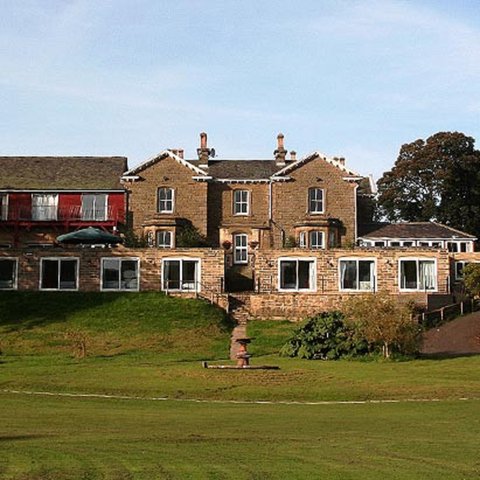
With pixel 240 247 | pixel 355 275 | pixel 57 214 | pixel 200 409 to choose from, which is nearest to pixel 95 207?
pixel 57 214

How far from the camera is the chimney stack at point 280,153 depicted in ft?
209

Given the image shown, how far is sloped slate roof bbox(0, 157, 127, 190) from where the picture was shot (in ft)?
204

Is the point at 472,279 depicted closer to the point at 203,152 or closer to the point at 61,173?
the point at 203,152

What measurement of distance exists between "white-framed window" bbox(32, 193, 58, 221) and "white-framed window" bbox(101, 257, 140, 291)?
13806 mm

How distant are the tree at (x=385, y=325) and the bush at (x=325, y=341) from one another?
627mm

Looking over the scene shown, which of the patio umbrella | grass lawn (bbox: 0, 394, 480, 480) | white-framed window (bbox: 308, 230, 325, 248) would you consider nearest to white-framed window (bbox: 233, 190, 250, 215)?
white-framed window (bbox: 308, 230, 325, 248)

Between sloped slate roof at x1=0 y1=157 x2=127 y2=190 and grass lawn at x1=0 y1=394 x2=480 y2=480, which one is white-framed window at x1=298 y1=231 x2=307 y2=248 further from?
grass lawn at x1=0 y1=394 x2=480 y2=480

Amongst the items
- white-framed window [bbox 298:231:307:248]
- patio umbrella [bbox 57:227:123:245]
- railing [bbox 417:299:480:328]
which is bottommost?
railing [bbox 417:299:480:328]

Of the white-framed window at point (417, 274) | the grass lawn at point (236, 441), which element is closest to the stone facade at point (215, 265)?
the white-framed window at point (417, 274)

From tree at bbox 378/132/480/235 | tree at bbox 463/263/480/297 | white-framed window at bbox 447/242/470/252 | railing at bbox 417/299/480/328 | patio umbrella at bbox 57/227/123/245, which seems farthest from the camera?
tree at bbox 378/132/480/235

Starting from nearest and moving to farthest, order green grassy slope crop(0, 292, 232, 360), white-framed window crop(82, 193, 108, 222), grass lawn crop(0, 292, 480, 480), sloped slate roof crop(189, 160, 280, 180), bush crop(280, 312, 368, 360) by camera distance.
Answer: grass lawn crop(0, 292, 480, 480) → bush crop(280, 312, 368, 360) → green grassy slope crop(0, 292, 232, 360) → sloped slate roof crop(189, 160, 280, 180) → white-framed window crop(82, 193, 108, 222)

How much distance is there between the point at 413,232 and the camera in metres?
62.7

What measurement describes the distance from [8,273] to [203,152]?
19.8 meters

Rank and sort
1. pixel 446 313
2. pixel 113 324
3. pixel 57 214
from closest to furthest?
pixel 113 324, pixel 446 313, pixel 57 214
